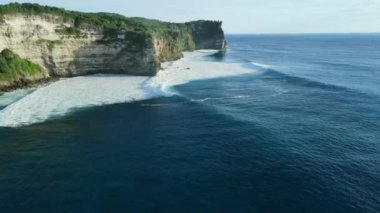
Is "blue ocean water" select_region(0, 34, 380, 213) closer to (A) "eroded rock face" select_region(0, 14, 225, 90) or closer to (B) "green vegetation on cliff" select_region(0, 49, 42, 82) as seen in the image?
(B) "green vegetation on cliff" select_region(0, 49, 42, 82)

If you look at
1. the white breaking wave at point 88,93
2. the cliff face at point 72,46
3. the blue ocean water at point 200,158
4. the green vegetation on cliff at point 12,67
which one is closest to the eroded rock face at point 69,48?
the cliff face at point 72,46

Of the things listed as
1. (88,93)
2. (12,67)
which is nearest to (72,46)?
(12,67)

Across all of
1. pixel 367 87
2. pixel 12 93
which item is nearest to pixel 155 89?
pixel 12 93

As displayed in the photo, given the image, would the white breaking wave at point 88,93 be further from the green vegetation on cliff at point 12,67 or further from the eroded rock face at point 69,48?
the green vegetation on cliff at point 12,67

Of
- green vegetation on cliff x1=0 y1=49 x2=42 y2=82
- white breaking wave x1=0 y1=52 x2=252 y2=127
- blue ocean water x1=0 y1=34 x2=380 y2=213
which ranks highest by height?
green vegetation on cliff x1=0 y1=49 x2=42 y2=82

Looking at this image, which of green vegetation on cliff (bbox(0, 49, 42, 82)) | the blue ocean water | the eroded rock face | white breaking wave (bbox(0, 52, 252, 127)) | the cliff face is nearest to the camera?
the blue ocean water

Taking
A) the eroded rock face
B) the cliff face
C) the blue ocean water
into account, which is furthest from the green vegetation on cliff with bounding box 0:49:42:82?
the blue ocean water

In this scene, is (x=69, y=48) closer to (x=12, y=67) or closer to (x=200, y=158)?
(x=12, y=67)
